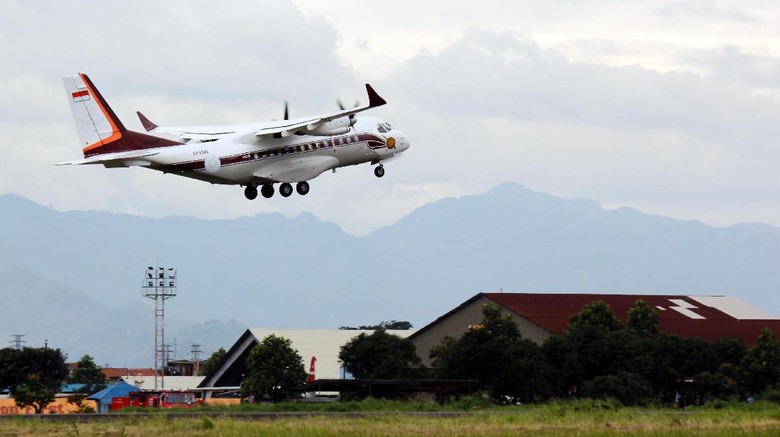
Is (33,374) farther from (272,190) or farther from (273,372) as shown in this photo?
(272,190)

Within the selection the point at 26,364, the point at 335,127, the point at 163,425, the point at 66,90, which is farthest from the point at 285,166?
the point at 26,364

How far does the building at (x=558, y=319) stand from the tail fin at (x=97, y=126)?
43.9 metres

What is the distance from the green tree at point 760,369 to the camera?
75312mm

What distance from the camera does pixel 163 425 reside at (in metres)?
47.6

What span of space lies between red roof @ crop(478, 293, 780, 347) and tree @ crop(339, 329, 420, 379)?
1613 cm

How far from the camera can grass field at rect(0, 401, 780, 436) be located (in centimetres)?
4366

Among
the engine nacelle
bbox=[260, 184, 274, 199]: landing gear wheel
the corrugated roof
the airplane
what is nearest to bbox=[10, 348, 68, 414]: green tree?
the corrugated roof

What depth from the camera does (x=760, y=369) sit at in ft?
247

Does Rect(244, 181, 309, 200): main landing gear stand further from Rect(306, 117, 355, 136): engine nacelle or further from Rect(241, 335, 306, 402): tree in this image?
Rect(241, 335, 306, 402): tree

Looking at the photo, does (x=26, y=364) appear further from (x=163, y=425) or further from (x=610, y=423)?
(x=610, y=423)

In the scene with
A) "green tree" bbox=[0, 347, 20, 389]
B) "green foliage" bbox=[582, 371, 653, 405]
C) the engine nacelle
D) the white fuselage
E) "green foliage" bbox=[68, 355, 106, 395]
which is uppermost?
the engine nacelle

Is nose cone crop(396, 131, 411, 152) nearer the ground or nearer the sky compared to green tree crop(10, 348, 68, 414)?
nearer the sky

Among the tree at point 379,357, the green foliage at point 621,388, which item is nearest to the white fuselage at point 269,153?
the green foliage at point 621,388

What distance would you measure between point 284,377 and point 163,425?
40.7 meters
